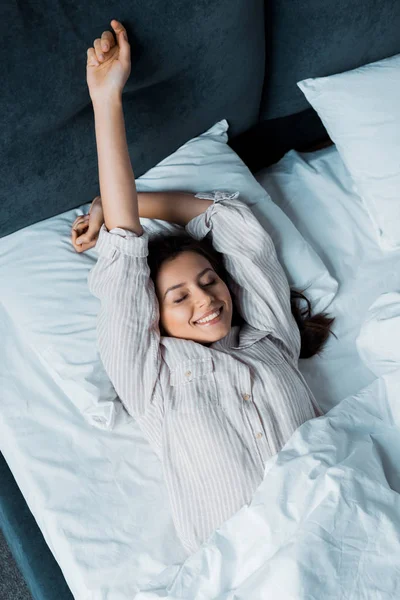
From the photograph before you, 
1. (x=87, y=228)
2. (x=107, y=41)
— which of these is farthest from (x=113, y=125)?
(x=87, y=228)

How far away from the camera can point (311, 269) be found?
1.47 m

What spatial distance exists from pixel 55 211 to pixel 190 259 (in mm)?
369

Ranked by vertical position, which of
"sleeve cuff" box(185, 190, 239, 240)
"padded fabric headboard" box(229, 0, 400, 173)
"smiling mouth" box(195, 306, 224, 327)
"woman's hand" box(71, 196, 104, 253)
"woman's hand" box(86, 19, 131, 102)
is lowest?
"smiling mouth" box(195, 306, 224, 327)

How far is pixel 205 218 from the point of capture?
1360 millimetres

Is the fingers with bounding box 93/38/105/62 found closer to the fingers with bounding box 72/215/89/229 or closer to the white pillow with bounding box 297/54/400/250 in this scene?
the fingers with bounding box 72/215/89/229

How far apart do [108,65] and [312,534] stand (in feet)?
2.98

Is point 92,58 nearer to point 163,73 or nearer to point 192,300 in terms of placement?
point 163,73

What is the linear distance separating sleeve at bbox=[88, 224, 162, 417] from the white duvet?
0.94 ft

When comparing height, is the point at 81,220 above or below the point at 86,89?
below

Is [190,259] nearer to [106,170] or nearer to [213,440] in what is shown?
[106,170]

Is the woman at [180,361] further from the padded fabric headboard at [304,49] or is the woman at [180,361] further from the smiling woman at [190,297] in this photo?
the padded fabric headboard at [304,49]

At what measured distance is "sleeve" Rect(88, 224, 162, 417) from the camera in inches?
46.6

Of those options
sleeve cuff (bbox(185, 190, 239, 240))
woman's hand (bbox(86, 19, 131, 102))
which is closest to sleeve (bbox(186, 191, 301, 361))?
sleeve cuff (bbox(185, 190, 239, 240))

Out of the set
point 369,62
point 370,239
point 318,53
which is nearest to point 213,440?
point 370,239
